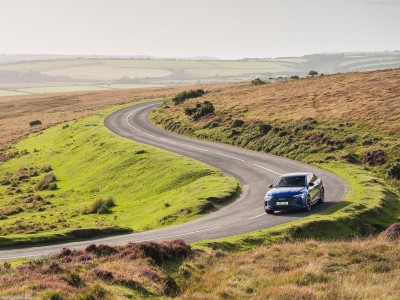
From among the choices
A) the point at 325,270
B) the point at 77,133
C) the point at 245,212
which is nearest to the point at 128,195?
the point at 245,212

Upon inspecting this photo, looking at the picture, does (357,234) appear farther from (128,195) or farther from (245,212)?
(128,195)

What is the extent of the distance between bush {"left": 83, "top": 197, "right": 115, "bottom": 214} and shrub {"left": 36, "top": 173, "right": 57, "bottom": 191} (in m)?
13.0

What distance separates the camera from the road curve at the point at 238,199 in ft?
89.3

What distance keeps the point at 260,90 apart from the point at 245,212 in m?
73.6

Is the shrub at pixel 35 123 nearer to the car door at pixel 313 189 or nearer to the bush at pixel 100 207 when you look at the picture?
the bush at pixel 100 207

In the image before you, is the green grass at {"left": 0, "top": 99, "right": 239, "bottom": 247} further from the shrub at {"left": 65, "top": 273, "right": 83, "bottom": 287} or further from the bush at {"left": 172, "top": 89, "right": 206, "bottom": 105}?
the bush at {"left": 172, "top": 89, "right": 206, "bottom": 105}

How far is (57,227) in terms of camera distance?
117ft

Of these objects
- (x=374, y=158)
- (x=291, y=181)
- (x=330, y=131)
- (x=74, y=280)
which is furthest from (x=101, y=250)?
(x=330, y=131)

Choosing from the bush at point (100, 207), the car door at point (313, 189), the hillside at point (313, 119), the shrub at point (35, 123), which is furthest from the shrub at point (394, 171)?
the shrub at point (35, 123)

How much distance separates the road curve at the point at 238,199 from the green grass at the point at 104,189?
1.89 m

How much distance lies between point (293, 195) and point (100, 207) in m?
17.1

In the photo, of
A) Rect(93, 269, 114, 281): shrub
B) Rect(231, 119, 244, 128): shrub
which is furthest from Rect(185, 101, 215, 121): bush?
Rect(93, 269, 114, 281): shrub

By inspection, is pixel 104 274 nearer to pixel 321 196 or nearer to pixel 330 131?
pixel 321 196

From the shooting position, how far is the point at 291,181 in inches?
1261
